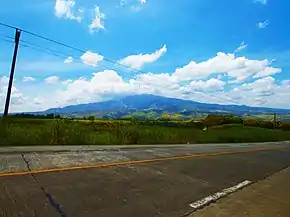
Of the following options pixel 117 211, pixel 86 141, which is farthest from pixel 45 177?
pixel 86 141

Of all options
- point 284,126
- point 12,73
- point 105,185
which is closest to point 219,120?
point 284,126

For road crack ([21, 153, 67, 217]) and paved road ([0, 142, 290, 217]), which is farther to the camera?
paved road ([0, 142, 290, 217])

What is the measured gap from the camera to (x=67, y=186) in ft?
20.4

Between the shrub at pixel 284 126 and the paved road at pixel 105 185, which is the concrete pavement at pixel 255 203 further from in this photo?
the shrub at pixel 284 126

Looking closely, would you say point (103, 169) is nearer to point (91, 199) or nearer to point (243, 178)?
point (91, 199)

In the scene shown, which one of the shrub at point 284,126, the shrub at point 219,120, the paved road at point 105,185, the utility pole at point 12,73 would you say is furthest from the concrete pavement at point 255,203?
the shrub at point 284,126

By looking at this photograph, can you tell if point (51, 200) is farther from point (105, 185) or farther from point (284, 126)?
point (284, 126)

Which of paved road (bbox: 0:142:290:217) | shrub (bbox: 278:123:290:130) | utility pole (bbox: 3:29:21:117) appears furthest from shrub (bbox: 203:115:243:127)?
paved road (bbox: 0:142:290:217)

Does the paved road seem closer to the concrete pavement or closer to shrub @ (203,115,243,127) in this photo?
the concrete pavement

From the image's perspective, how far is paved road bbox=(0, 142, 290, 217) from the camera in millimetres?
5109

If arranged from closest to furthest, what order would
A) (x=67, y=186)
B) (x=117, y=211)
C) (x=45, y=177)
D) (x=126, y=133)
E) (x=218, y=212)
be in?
(x=117, y=211) → (x=218, y=212) → (x=67, y=186) → (x=45, y=177) → (x=126, y=133)

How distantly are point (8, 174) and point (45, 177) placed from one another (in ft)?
2.38

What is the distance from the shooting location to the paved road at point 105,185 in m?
5.11

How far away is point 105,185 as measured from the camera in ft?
21.6
